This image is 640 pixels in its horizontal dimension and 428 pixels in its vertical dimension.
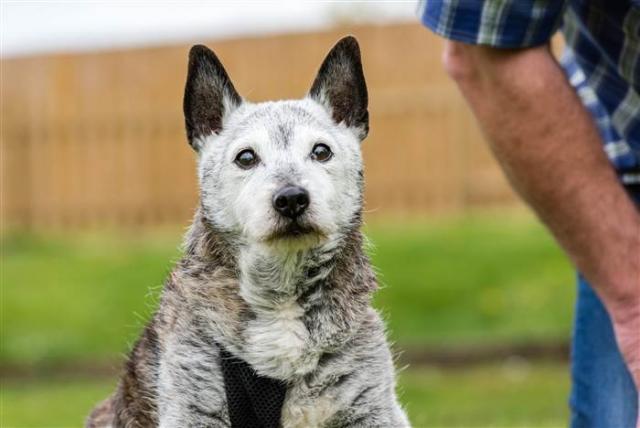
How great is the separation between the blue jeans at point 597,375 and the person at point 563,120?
270 millimetres

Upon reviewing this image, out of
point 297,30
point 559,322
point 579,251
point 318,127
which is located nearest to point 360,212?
point 318,127

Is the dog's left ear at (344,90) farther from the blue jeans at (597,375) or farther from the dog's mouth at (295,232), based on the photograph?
the blue jeans at (597,375)

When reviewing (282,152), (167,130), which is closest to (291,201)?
(282,152)

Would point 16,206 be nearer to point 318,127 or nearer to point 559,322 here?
point 559,322

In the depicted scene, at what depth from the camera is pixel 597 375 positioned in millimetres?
5320

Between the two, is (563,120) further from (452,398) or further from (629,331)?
(452,398)

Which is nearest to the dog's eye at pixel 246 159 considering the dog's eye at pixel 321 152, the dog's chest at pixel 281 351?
the dog's eye at pixel 321 152

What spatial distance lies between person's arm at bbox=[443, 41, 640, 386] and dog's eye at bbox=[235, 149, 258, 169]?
1022 millimetres

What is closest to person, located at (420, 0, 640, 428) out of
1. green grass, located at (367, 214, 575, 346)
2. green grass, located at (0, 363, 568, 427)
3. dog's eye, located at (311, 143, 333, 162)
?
dog's eye, located at (311, 143, 333, 162)

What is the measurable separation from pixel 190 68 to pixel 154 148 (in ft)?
46.2

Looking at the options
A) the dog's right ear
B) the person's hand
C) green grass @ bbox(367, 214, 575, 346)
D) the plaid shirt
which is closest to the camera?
the dog's right ear

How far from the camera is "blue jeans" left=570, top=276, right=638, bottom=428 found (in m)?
5.21

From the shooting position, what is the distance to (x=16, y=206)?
19016 mm

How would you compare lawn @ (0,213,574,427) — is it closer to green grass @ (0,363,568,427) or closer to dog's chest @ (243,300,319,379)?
green grass @ (0,363,568,427)
